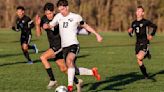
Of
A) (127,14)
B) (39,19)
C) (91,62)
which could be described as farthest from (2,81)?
(127,14)

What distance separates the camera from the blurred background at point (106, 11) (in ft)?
180

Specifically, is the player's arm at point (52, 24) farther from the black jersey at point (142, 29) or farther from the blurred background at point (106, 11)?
the blurred background at point (106, 11)

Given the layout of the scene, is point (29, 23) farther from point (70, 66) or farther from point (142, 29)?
point (70, 66)

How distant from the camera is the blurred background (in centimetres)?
5486

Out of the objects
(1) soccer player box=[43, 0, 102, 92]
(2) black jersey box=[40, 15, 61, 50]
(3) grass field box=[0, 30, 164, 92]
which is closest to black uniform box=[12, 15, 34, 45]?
(3) grass field box=[0, 30, 164, 92]

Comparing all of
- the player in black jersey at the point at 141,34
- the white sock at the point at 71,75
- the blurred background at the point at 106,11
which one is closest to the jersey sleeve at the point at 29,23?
the player in black jersey at the point at 141,34

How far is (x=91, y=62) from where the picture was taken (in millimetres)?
20641

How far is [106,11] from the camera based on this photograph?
56062 millimetres

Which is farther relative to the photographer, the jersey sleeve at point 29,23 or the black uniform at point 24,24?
the black uniform at point 24,24

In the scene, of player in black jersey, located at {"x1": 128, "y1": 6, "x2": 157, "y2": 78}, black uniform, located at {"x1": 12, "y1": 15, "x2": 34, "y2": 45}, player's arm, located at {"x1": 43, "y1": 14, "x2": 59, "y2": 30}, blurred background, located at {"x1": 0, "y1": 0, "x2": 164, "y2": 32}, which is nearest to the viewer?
player's arm, located at {"x1": 43, "y1": 14, "x2": 59, "y2": 30}

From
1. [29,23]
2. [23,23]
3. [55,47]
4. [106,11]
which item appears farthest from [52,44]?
[106,11]

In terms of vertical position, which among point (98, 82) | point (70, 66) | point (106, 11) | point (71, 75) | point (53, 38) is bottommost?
point (106, 11)

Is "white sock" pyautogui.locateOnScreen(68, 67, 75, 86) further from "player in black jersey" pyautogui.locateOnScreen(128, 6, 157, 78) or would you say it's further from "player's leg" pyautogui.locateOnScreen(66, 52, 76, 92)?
"player in black jersey" pyautogui.locateOnScreen(128, 6, 157, 78)

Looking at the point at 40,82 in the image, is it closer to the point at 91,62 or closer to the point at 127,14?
the point at 91,62
